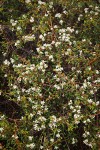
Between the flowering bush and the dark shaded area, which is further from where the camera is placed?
the dark shaded area

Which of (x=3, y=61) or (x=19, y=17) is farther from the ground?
(x=19, y=17)

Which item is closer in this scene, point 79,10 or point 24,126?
point 24,126

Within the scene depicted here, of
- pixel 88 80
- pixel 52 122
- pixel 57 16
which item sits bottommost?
pixel 52 122

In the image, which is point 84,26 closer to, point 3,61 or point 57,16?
point 57,16

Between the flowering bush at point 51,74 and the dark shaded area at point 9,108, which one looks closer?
the flowering bush at point 51,74

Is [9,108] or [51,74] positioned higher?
[51,74]

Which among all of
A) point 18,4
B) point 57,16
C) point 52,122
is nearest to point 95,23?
point 57,16

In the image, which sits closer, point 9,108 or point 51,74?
point 51,74

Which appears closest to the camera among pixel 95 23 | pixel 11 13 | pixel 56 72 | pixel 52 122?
pixel 52 122
